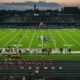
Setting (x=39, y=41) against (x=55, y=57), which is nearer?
(x=55, y=57)

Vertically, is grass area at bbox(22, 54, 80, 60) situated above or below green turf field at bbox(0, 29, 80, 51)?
above

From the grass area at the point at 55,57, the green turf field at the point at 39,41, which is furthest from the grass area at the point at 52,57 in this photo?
the green turf field at the point at 39,41

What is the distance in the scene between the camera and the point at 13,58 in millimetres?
35375

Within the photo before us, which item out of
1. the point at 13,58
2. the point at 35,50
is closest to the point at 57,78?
the point at 13,58

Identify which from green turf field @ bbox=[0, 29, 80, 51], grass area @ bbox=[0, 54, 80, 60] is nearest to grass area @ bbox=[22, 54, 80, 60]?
grass area @ bbox=[0, 54, 80, 60]

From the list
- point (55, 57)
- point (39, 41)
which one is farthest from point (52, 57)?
point (39, 41)

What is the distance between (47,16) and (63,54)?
124 m

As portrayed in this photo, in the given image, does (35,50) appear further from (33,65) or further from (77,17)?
(77,17)

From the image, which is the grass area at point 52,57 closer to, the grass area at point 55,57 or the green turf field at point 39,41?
the grass area at point 55,57

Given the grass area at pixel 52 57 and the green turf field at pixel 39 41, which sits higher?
the grass area at pixel 52 57

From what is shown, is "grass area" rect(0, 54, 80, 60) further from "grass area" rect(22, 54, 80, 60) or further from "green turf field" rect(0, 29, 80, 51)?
"green turf field" rect(0, 29, 80, 51)

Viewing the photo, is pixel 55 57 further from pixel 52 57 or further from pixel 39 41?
pixel 39 41

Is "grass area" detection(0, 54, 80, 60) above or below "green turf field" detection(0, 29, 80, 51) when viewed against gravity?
above

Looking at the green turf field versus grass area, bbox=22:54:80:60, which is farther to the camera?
the green turf field
